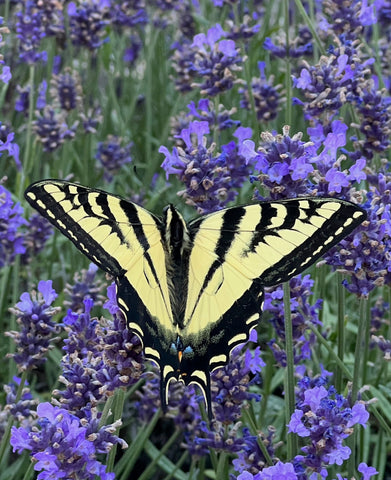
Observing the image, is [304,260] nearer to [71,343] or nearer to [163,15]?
[71,343]

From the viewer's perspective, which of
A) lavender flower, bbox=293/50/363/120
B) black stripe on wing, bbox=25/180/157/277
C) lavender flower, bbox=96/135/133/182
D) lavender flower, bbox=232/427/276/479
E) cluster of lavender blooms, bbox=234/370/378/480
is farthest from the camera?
lavender flower, bbox=96/135/133/182

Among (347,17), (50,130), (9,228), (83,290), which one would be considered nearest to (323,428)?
(83,290)

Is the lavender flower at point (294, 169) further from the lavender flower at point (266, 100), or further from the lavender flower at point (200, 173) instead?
the lavender flower at point (266, 100)

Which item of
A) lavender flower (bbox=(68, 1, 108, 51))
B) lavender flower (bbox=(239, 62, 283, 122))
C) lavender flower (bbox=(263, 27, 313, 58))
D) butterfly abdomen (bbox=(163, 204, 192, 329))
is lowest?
butterfly abdomen (bbox=(163, 204, 192, 329))

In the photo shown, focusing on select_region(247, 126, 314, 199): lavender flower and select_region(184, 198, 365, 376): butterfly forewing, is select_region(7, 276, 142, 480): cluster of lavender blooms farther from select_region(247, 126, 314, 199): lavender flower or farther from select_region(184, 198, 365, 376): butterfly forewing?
select_region(247, 126, 314, 199): lavender flower

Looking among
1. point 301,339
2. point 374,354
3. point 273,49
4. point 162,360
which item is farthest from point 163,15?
point 162,360

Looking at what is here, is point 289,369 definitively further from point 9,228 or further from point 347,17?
point 347,17

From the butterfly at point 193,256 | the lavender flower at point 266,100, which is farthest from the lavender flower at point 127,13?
the butterfly at point 193,256

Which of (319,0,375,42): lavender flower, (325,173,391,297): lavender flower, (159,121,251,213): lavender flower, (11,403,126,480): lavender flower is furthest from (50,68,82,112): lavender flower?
(11,403,126,480): lavender flower
